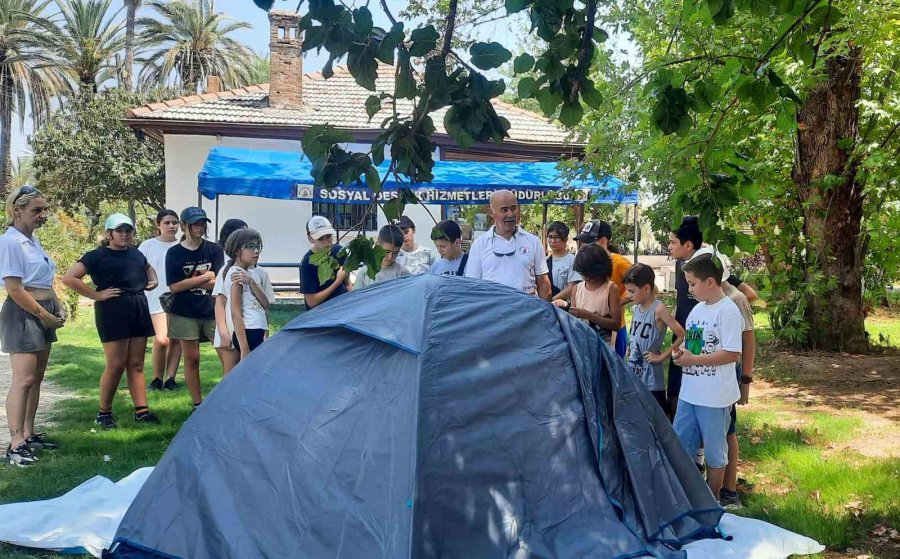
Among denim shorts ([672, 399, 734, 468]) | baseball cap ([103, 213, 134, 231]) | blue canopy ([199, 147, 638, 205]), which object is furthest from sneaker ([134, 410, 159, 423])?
blue canopy ([199, 147, 638, 205])

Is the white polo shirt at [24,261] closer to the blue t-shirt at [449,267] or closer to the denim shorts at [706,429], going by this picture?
the blue t-shirt at [449,267]

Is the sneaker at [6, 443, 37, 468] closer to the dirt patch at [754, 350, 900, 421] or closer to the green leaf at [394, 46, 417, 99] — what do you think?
the green leaf at [394, 46, 417, 99]

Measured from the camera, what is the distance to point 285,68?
62.4ft

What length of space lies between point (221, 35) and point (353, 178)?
37.9m

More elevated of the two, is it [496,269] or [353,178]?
[353,178]

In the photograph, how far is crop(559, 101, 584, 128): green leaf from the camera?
3357 millimetres

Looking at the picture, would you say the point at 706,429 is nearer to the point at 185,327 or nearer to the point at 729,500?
the point at 729,500

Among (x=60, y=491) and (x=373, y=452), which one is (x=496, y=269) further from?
(x=60, y=491)

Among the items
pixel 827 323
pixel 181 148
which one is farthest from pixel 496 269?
pixel 181 148

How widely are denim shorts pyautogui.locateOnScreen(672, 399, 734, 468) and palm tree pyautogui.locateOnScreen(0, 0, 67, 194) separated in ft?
114

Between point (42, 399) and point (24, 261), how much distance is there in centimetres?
288

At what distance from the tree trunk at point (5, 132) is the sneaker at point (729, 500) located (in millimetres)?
34964

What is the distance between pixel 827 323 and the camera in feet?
30.7

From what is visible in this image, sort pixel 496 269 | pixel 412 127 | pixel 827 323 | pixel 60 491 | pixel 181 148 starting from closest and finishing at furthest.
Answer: pixel 412 127 → pixel 60 491 → pixel 496 269 → pixel 827 323 → pixel 181 148
